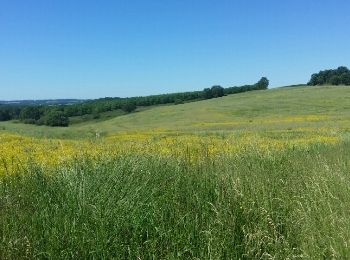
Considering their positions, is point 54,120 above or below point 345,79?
below

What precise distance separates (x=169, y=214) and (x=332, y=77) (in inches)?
3939

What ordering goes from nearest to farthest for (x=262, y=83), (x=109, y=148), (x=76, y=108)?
(x=109, y=148) → (x=76, y=108) → (x=262, y=83)

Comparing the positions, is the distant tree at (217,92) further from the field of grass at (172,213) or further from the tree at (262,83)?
the field of grass at (172,213)

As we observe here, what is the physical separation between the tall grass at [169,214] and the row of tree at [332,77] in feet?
313

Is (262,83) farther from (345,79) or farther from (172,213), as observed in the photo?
(172,213)

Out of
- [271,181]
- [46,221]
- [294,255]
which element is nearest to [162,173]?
[271,181]

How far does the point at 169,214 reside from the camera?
17.6ft

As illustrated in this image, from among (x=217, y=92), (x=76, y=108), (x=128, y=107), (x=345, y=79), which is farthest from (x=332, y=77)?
(x=76, y=108)

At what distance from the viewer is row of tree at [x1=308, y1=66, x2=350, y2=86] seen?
95438mm

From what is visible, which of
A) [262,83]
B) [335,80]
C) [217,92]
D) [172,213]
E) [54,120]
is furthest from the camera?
[262,83]

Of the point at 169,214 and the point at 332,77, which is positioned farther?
the point at 332,77

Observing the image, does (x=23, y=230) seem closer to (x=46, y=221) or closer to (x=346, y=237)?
(x=46, y=221)

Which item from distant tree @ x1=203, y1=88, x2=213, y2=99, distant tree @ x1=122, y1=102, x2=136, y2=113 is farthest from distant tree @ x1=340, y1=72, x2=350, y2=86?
distant tree @ x1=122, y1=102, x2=136, y2=113

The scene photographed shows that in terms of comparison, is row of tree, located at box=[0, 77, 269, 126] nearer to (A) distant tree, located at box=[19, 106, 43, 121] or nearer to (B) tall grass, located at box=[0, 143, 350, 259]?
(A) distant tree, located at box=[19, 106, 43, 121]
